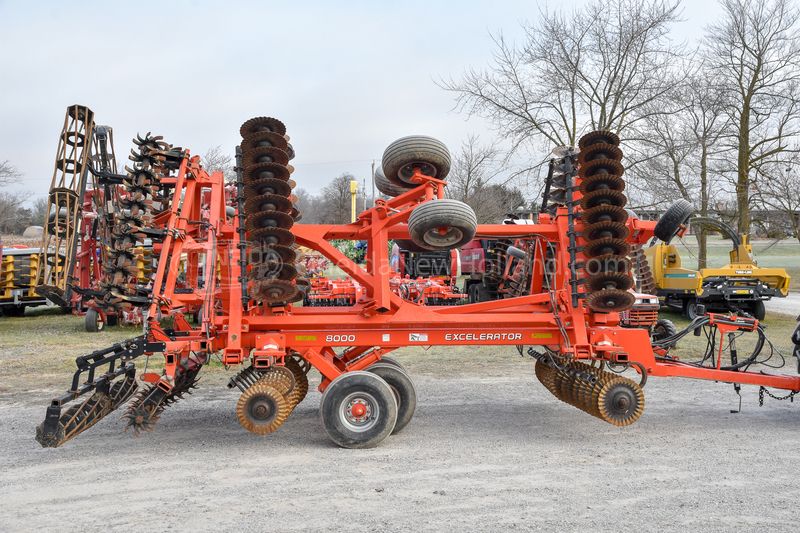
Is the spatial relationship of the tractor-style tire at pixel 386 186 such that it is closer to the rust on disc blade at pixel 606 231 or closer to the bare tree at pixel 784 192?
the rust on disc blade at pixel 606 231

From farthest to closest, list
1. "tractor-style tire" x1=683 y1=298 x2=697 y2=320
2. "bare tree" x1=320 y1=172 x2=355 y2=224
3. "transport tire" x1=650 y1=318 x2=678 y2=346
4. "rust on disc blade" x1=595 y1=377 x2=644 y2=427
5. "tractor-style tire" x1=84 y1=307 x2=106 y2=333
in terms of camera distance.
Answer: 1. "bare tree" x1=320 y1=172 x2=355 y2=224
2. "tractor-style tire" x1=683 y1=298 x2=697 y2=320
3. "tractor-style tire" x1=84 y1=307 x2=106 y2=333
4. "transport tire" x1=650 y1=318 x2=678 y2=346
5. "rust on disc blade" x1=595 y1=377 x2=644 y2=427

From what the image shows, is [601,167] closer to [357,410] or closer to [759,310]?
[357,410]

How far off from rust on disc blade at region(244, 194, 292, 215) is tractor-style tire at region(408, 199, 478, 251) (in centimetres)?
114

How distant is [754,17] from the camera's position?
17.2m

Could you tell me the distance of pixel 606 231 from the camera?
5.43m

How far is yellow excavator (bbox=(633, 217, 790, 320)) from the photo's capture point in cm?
1440

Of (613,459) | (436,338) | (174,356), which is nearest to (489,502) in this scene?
(613,459)

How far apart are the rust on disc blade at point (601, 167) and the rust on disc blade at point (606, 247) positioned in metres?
0.63

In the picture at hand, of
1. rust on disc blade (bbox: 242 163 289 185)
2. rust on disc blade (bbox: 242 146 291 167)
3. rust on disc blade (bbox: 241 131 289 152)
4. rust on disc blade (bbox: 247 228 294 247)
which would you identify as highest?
rust on disc blade (bbox: 241 131 289 152)

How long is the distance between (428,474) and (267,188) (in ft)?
9.09

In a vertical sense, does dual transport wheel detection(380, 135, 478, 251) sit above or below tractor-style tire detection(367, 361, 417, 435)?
above

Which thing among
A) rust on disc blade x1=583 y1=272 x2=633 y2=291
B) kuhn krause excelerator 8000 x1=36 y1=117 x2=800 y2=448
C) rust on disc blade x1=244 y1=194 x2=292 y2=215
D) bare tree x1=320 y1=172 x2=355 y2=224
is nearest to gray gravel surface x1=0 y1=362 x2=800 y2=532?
kuhn krause excelerator 8000 x1=36 y1=117 x2=800 y2=448

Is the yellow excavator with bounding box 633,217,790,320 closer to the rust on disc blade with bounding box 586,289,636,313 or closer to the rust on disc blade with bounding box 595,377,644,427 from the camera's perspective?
the rust on disc blade with bounding box 586,289,636,313

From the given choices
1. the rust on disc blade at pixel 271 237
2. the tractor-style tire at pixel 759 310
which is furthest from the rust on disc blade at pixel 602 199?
the tractor-style tire at pixel 759 310
